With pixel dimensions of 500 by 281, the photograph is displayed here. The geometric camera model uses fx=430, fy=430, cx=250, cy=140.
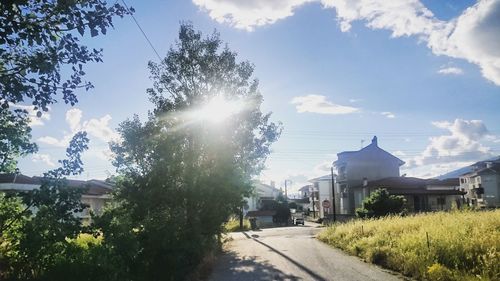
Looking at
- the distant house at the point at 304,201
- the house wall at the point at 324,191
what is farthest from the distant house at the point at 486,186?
the distant house at the point at 304,201

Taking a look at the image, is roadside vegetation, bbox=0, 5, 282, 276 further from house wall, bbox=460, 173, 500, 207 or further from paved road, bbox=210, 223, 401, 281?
house wall, bbox=460, 173, 500, 207

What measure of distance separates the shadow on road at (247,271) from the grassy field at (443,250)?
3.60m

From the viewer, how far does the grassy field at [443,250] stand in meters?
11.0

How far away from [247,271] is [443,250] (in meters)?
6.79

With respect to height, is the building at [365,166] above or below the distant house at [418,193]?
above

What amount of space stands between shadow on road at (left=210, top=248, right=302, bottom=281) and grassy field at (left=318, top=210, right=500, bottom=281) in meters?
3.60

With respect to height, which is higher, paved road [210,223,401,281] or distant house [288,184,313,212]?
distant house [288,184,313,212]

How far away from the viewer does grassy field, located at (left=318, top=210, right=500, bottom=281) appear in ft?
36.1

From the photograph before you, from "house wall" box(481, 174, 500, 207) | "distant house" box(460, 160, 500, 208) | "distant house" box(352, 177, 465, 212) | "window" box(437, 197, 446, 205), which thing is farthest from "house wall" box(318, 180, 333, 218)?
"window" box(437, 197, 446, 205)

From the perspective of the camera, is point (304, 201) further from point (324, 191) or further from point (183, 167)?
point (183, 167)

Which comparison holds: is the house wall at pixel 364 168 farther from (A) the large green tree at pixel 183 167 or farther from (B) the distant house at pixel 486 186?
(A) the large green tree at pixel 183 167

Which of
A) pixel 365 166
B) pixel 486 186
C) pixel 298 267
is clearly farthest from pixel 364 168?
pixel 298 267

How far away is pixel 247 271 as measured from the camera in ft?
51.9

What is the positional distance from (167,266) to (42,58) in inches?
335
